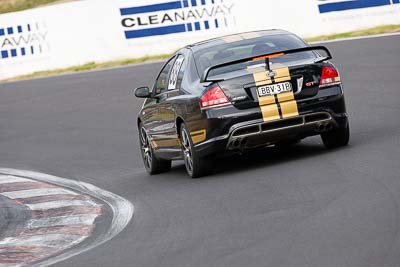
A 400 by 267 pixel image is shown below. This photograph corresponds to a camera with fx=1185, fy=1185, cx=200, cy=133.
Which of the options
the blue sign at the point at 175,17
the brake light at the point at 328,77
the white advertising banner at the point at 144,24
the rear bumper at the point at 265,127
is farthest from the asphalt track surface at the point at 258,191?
the blue sign at the point at 175,17

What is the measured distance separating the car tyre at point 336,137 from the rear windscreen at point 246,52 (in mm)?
815

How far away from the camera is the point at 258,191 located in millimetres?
10516

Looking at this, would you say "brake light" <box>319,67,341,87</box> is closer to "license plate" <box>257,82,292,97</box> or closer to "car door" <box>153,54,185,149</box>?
"license plate" <box>257,82,292,97</box>

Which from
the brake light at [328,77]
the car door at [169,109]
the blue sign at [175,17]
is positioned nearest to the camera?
the brake light at [328,77]

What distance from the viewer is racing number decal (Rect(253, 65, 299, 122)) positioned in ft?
38.7

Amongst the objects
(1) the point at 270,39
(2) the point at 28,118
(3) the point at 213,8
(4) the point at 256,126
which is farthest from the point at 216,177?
(3) the point at 213,8

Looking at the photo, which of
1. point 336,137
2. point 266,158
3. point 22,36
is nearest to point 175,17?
point 22,36

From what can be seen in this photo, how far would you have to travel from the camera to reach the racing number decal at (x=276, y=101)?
1180 centimetres

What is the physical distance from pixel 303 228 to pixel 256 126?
12.0 ft

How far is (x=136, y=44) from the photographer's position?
99.6ft

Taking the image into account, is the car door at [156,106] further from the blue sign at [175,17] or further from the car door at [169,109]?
the blue sign at [175,17]

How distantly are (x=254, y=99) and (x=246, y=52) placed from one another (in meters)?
→ 0.81

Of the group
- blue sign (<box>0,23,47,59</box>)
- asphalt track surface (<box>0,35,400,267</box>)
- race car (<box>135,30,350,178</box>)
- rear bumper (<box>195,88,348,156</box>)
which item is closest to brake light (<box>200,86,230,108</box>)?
race car (<box>135,30,350,178</box>)

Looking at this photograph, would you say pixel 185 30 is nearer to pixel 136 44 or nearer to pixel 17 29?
pixel 136 44
